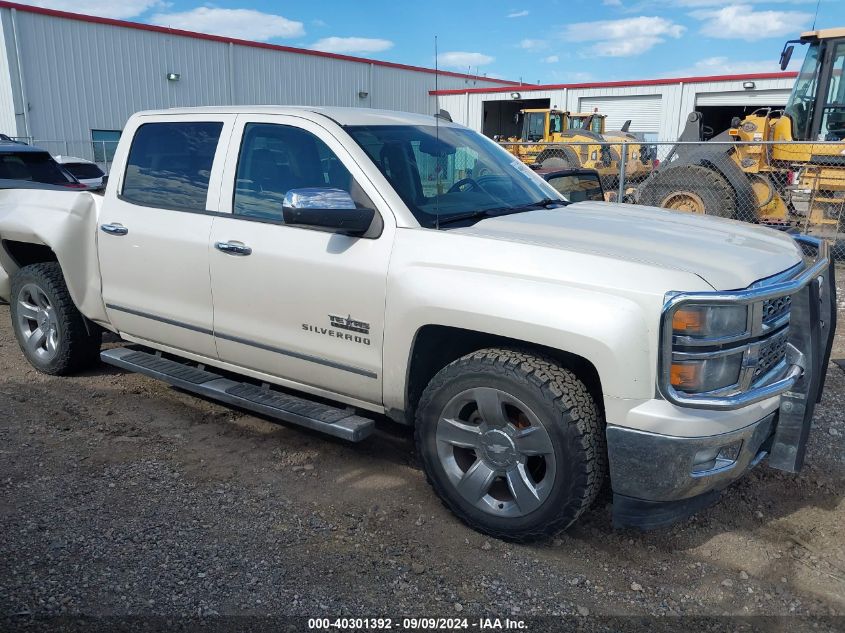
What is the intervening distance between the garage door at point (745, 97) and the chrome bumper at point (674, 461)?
97.1ft

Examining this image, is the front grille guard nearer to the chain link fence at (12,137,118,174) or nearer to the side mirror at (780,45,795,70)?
the side mirror at (780,45,795,70)

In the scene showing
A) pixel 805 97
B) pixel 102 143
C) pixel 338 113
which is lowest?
pixel 102 143

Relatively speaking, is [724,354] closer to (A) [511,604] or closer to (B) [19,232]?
(A) [511,604]

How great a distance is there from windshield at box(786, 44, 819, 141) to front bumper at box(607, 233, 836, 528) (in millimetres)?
10551

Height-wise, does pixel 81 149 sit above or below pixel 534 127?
below

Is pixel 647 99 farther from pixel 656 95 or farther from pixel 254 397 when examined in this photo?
pixel 254 397

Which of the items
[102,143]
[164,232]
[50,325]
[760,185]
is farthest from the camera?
[102,143]

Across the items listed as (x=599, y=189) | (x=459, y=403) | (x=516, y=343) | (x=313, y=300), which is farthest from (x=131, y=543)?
(x=599, y=189)

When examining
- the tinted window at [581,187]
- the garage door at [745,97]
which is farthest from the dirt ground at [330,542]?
the garage door at [745,97]

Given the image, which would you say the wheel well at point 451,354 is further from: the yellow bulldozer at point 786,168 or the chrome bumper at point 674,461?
the yellow bulldozer at point 786,168

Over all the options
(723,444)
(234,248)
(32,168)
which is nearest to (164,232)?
(234,248)

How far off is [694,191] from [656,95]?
72.5 ft

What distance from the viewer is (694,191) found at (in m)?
11.3

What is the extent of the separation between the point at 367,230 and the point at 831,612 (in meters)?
2.56
